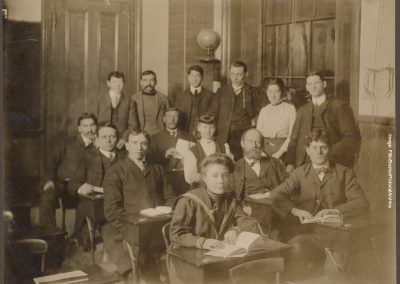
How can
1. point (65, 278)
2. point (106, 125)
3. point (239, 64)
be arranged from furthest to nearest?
point (239, 64) < point (106, 125) < point (65, 278)

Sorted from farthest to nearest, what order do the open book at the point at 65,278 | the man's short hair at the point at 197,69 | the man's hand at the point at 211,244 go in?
the man's short hair at the point at 197,69
the man's hand at the point at 211,244
the open book at the point at 65,278

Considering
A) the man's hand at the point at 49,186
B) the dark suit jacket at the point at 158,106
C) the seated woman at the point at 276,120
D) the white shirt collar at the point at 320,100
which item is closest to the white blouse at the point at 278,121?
the seated woman at the point at 276,120

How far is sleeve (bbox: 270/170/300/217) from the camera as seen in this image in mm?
2666

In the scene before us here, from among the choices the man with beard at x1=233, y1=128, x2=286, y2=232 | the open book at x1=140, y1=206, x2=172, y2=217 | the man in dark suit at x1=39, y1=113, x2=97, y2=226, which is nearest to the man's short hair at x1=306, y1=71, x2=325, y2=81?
the man with beard at x1=233, y1=128, x2=286, y2=232

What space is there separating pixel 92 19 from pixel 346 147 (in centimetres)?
123

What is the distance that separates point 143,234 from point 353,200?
0.94m

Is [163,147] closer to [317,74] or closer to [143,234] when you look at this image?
[143,234]

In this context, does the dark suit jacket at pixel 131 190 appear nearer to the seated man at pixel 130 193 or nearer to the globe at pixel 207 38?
the seated man at pixel 130 193

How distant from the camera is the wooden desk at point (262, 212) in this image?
263 centimetres

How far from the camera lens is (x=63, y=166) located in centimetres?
243

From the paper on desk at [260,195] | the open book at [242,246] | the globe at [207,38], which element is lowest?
the open book at [242,246]

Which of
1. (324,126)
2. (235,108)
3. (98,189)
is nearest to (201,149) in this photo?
(235,108)

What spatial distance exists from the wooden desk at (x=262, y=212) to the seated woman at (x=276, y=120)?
0.72 feet

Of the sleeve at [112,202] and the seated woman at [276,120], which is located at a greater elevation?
the seated woman at [276,120]
